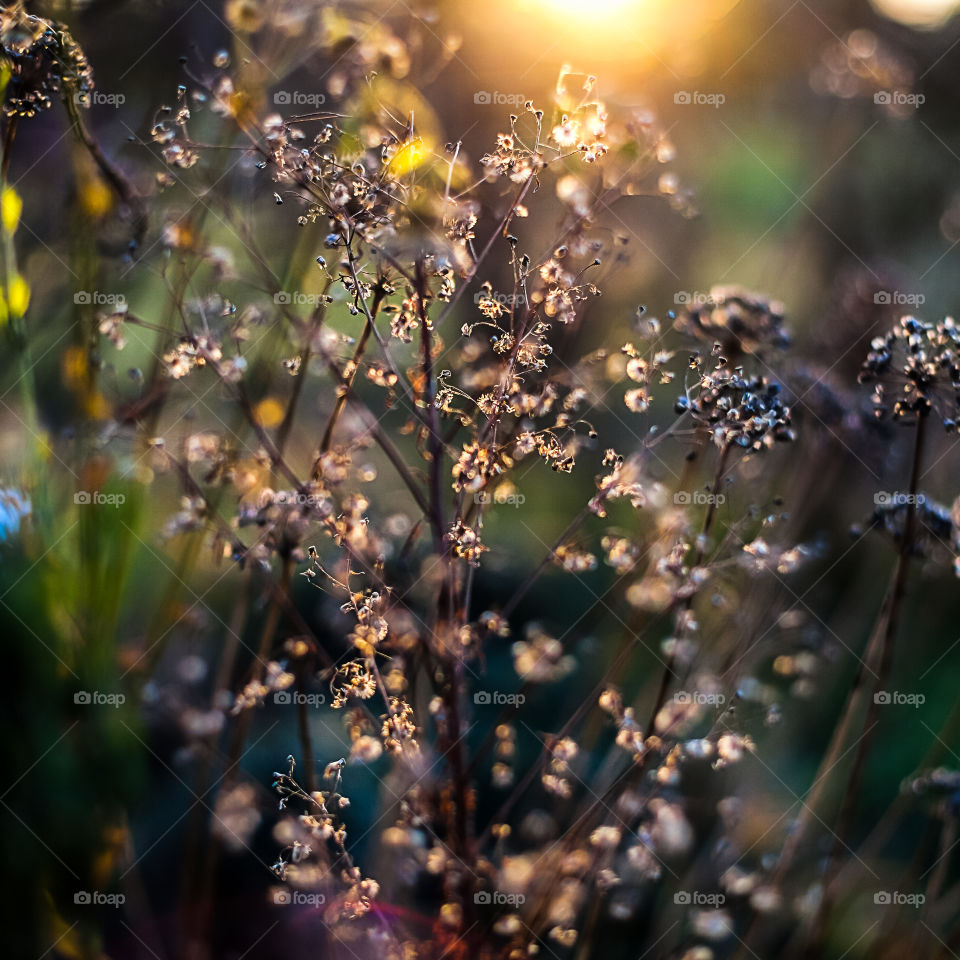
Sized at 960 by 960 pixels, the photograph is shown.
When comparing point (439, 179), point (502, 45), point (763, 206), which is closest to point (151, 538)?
point (439, 179)

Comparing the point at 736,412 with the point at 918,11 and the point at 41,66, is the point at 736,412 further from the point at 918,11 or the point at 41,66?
the point at 918,11

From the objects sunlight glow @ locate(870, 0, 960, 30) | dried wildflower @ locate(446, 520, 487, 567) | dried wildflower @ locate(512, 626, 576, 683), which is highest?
sunlight glow @ locate(870, 0, 960, 30)

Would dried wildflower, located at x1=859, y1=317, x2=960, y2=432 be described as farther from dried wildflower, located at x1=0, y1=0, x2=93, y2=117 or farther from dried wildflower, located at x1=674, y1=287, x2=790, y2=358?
dried wildflower, located at x1=0, y1=0, x2=93, y2=117

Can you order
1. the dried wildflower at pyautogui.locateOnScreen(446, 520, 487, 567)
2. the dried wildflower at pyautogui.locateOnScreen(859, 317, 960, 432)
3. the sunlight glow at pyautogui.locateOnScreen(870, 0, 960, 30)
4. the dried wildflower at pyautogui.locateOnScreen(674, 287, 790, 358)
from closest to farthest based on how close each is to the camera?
the dried wildflower at pyautogui.locateOnScreen(446, 520, 487, 567) → the dried wildflower at pyautogui.locateOnScreen(859, 317, 960, 432) → the dried wildflower at pyautogui.locateOnScreen(674, 287, 790, 358) → the sunlight glow at pyautogui.locateOnScreen(870, 0, 960, 30)

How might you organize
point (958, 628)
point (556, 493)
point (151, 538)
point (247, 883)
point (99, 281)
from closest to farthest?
point (99, 281)
point (151, 538)
point (247, 883)
point (958, 628)
point (556, 493)

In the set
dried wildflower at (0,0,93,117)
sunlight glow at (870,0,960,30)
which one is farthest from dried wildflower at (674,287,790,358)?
sunlight glow at (870,0,960,30)

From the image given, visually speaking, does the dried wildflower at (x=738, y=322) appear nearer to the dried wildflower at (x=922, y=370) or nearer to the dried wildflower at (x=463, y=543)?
the dried wildflower at (x=922, y=370)

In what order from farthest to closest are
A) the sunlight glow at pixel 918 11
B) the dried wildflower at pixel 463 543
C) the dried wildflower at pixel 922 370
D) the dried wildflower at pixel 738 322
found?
the sunlight glow at pixel 918 11 → the dried wildflower at pixel 738 322 → the dried wildflower at pixel 922 370 → the dried wildflower at pixel 463 543

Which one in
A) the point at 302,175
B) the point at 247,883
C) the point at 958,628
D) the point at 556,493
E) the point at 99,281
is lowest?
the point at 247,883

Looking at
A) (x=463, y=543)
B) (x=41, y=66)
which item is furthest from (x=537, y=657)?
(x=41, y=66)

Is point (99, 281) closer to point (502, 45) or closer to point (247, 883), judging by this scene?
point (247, 883)

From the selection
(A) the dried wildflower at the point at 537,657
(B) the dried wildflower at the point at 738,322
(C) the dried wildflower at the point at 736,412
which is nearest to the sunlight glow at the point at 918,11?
(B) the dried wildflower at the point at 738,322
